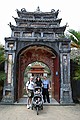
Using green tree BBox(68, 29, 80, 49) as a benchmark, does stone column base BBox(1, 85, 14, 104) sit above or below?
below

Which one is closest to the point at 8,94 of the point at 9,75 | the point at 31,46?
the point at 9,75

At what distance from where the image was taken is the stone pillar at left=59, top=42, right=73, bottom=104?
10297 mm

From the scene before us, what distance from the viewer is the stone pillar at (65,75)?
10.3 meters

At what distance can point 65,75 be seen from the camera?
1062 centimetres

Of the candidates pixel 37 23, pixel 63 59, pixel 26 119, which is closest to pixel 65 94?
pixel 63 59

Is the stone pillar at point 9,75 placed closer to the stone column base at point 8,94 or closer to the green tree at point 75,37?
the stone column base at point 8,94

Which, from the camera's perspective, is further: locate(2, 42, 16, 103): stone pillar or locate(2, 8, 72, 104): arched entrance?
locate(2, 8, 72, 104): arched entrance

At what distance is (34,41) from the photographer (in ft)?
36.4

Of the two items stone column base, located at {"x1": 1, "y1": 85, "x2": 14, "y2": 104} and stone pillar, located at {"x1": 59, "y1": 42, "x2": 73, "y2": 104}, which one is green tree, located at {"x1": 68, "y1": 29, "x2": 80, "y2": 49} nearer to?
stone pillar, located at {"x1": 59, "y1": 42, "x2": 73, "y2": 104}

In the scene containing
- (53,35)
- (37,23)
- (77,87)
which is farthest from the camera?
(37,23)

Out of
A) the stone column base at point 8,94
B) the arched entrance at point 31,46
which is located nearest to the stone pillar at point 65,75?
the arched entrance at point 31,46

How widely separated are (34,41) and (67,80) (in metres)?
3.13

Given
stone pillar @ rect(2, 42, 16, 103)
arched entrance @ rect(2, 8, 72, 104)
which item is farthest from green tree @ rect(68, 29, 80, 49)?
stone pillar @ rect(2, 42, 16, 103)

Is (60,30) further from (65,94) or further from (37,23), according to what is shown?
(65,94)
